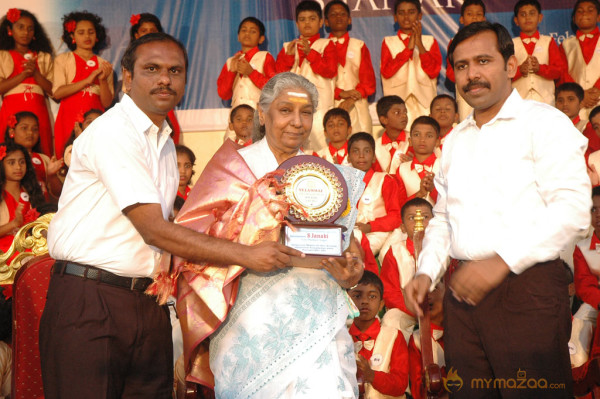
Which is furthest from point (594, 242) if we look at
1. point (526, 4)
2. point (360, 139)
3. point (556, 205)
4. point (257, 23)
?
point (257, 23)

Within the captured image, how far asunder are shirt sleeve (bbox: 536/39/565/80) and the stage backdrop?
1.43 feet

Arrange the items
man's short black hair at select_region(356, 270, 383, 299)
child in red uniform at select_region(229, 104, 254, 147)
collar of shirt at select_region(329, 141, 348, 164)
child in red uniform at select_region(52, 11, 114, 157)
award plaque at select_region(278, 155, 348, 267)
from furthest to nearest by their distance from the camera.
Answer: child in red uniform at select_region(52, 11, 114, 157), collar of shirt at select_region(329, 141, 348, 164), child in red uniform at select_region(229, 104, 254, 147), man's short black hair at select_region(356, 270, 383, 299), award plaque at select_region(278, 155, 348, 267)

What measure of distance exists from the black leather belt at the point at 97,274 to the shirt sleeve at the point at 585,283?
143 inches

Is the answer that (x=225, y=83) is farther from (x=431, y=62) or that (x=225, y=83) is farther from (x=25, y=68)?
(x=431, y=62)

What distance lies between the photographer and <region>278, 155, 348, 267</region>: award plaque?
2.84 meters

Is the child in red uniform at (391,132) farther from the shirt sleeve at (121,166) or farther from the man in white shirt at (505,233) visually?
the shirt sleeve at (121,166)

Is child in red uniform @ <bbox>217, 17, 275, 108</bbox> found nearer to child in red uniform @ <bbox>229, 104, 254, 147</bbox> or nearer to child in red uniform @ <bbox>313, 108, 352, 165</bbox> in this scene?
child in red uniform @ <bbox>229, 104, 254, 147</bbox>

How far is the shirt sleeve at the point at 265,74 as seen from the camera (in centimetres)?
787

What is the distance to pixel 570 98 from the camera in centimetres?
750

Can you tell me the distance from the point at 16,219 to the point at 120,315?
12.0ft

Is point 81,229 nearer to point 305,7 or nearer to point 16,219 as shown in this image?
point 16,219

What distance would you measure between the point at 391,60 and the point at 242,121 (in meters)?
1.97

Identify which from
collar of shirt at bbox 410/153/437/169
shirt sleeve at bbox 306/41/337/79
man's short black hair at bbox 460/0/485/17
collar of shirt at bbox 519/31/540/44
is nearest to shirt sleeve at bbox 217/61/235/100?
shirt sleeve at bbox 306/41/337/79

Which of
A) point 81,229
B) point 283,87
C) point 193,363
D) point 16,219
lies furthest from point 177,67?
point 16,219
